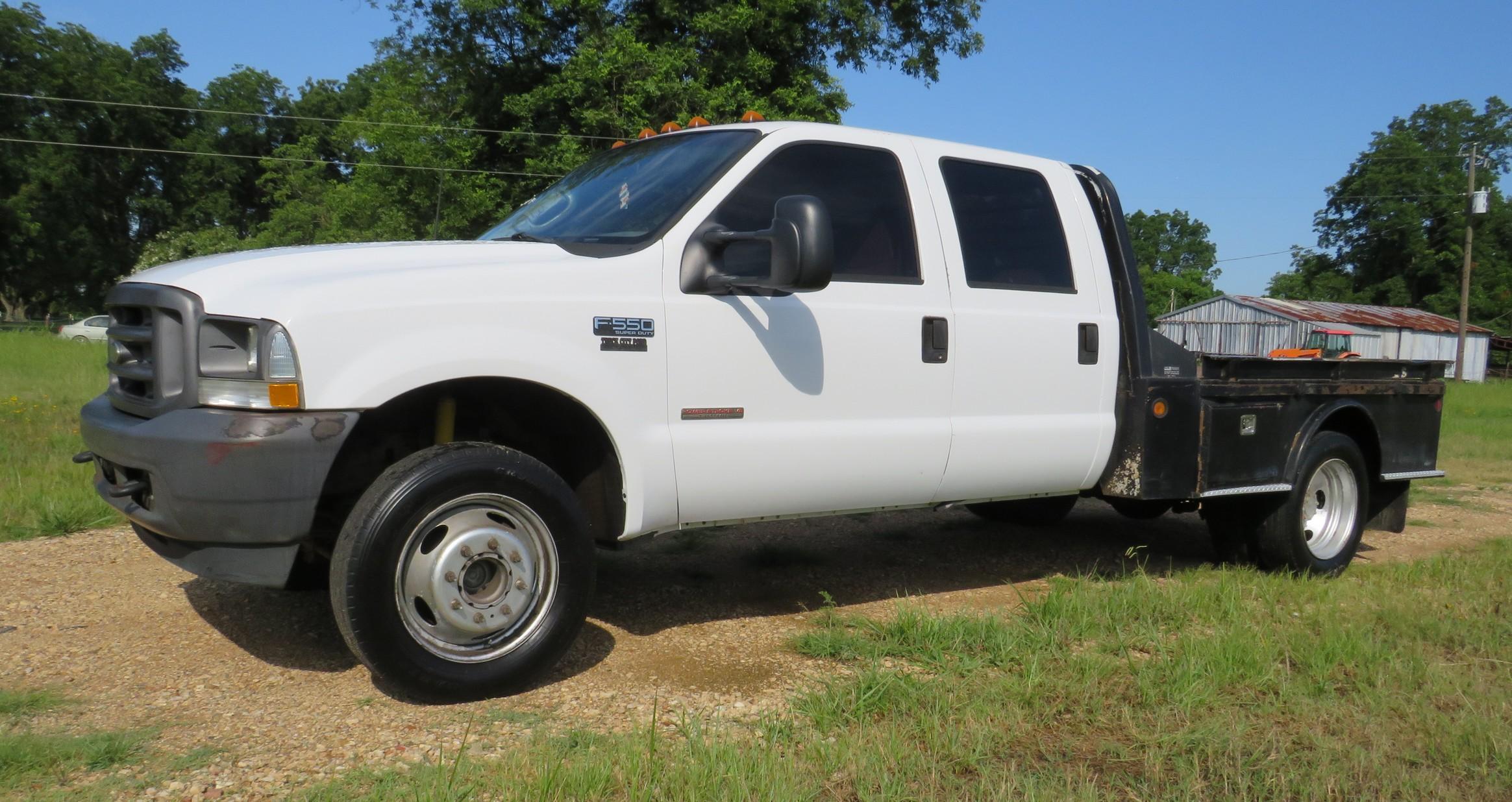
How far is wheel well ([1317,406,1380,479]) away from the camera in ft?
20.9

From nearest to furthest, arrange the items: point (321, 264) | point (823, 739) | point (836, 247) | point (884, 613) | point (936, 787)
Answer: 1. point (936, 787)
2. point (823, 739)
3. point (321, 264)
4. point (836, 247)
5. point (884, 613)

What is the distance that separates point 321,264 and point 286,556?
93 centimetres

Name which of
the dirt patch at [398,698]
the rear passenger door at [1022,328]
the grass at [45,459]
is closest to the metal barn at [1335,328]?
the grass at [45,459]

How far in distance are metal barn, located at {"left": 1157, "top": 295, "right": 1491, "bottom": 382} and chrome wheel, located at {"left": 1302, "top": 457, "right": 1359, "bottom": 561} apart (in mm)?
37571

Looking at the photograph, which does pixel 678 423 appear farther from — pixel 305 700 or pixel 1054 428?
pixel 1054 428

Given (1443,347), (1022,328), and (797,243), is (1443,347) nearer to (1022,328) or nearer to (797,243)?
(1022,328)

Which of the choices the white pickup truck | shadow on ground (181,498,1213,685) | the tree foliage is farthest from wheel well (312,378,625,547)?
the tree foliage

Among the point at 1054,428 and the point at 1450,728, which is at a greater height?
the point at 1054,428

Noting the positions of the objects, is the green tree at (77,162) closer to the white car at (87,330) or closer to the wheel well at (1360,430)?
the white car at (87,330)

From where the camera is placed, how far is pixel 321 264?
3.79 metres

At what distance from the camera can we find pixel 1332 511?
21.2ft

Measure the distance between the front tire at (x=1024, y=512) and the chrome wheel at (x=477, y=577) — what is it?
3818 mm

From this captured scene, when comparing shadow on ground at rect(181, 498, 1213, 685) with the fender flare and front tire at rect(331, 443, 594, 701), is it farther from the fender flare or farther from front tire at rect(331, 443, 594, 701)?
the fender flare

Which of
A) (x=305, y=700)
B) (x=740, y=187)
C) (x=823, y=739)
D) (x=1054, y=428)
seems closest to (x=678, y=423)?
(x=740, y=187)
